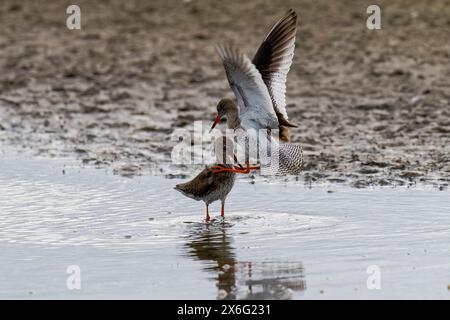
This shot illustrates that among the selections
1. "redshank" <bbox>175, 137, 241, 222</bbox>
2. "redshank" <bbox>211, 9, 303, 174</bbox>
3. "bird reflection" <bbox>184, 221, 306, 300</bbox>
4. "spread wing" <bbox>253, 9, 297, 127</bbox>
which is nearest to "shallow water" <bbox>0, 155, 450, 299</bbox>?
"bird reflection" <bbox>184, 221, 306, 300</bbox>

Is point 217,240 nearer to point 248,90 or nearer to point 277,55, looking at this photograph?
point 248,90

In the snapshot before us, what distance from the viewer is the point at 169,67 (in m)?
15.6

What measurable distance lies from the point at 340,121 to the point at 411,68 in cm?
287

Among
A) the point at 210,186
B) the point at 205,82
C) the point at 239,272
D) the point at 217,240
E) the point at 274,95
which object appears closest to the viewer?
the point at 239,272

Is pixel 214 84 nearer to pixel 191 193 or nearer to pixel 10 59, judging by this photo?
pixel 10 59

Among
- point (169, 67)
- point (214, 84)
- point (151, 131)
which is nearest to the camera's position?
point (151, 131)

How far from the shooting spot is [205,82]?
14.6 meters

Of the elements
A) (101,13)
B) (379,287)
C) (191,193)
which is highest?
(101,13)

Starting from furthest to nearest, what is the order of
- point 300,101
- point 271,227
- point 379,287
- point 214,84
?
point 214,84, point 300,101, point 271,227, point 379,287

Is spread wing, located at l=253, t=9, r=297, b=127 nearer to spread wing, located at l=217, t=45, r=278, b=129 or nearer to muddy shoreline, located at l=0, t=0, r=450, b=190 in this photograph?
spread wing, located at l=217, t=45, r=278, b=129

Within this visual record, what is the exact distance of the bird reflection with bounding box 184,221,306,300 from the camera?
6.55 meters

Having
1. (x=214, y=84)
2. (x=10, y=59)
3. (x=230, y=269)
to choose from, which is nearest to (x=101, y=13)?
(x=10, y=59)

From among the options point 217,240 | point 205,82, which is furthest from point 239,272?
point 205,82

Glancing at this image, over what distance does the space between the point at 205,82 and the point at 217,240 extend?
22.7ft
